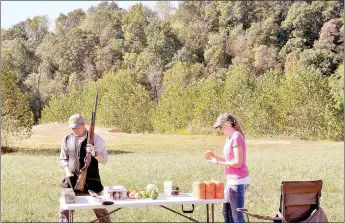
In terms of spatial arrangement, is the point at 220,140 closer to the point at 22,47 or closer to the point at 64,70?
the point at 64,70

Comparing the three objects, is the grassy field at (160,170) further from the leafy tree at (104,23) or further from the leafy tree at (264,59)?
the leafy tree at (264,59)

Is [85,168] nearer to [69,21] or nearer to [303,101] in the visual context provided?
[69,21]

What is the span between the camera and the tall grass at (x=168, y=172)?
6938 millimetres

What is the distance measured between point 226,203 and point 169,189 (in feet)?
1.33

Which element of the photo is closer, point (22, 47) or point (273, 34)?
point (22, 47)

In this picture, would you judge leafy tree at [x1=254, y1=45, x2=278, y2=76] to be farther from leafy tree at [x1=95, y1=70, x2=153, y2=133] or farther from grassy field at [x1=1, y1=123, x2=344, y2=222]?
leafy tree at [x1=95, y1=70, x2=153, y2=133]

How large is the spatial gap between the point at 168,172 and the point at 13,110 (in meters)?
5.91

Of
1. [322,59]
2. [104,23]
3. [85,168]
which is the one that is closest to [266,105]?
[322,59]

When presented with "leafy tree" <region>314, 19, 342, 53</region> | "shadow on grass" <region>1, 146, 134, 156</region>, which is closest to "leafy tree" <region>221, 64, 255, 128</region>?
"leafy tree" <region>314, 19, 342, 53</region>

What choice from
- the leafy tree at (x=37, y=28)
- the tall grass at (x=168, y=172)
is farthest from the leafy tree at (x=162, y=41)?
the leafy tree at (x=37, y=28)

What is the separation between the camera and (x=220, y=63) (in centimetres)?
1955

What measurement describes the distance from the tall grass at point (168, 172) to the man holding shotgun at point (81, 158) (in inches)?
68.4

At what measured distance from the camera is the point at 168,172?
1070 centimetres

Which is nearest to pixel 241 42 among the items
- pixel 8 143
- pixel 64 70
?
pixel 64 70
